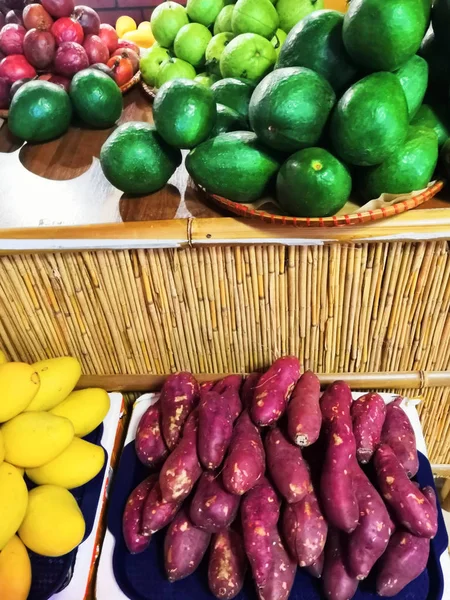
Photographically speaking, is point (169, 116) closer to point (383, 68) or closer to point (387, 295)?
point (383, 68)

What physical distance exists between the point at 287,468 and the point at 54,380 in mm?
401

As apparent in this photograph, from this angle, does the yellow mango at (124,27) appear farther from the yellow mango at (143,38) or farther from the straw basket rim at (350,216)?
the straw basket rim at (350,216)

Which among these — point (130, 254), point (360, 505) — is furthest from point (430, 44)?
point (360, 505)

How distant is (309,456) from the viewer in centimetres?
80

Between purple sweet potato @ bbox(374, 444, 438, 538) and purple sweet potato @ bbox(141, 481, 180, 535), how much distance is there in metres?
0.30

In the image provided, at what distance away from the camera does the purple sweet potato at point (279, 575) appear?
674 mm

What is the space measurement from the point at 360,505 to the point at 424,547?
0.10m

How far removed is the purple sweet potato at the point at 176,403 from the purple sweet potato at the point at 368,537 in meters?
0.29

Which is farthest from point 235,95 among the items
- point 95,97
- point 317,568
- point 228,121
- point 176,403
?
point 317,568

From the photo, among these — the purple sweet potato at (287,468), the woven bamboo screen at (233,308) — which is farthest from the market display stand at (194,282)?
the purple sweet potato at (287,468)

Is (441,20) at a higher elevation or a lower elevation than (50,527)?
higher

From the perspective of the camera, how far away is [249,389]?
0.88 meters

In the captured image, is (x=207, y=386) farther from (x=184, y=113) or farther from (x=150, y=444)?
(x=184, y=113)

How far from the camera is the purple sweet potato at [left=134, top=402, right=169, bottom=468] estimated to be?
32.7 inches
